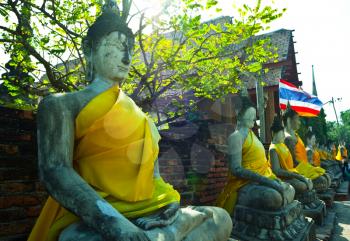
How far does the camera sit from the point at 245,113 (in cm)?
387

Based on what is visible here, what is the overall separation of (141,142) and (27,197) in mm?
1247

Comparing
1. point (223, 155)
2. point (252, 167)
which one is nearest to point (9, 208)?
point (252, 167)

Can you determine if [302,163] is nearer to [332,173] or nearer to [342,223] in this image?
[342,223]

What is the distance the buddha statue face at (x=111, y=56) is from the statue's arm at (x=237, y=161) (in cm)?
202

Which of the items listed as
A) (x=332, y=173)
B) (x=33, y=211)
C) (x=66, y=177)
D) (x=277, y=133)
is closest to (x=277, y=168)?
(x=277, y=133)

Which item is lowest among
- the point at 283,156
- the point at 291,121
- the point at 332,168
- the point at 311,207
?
the point at 332,168

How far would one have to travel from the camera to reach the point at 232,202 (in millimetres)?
3600

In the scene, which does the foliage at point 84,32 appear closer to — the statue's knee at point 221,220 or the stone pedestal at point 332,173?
the statue's knee at point 221,220

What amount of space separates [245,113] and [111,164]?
95.9 inches

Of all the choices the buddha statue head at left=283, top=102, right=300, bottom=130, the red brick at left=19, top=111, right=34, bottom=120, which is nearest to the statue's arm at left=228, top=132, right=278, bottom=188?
the red brick at left=19, top=111, right=34, bottom=120

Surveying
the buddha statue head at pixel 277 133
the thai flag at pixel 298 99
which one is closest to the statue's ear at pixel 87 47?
the buddha statue head at pixel 277 133

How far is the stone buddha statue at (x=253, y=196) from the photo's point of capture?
324 centimetres

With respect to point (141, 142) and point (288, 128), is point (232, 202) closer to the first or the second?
point (141, 142)

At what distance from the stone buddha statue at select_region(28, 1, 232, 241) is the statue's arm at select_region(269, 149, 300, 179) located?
9.36 ft
